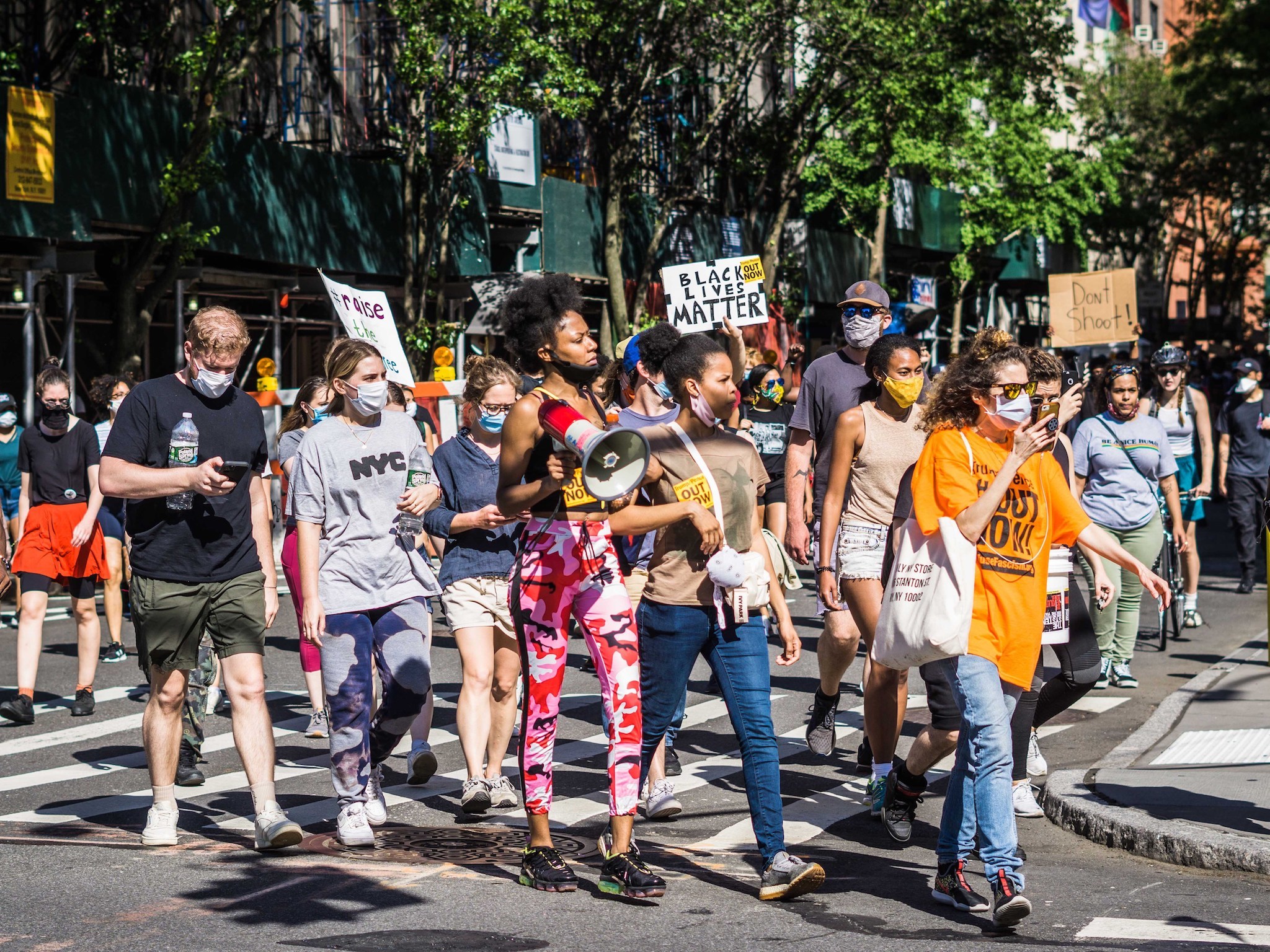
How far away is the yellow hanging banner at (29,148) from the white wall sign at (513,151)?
7.55 m

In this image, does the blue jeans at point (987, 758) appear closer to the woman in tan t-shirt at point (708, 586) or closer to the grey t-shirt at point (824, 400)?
the woman in tan t-shirt at point (708, 586)

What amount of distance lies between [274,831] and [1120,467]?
6101 mm

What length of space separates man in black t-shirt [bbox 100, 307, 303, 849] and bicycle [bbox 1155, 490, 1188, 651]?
715 centimetres

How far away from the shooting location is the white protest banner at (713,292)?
16875 mm

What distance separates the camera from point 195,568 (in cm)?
637

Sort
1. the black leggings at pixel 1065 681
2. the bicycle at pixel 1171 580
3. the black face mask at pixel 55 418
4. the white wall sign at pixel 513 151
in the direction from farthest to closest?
1. the white wall sign at pixel 513 151
2. the bicycle at pixel 1171 580
3. the black face mask at pixel 55 418
4. the black leggings at pixel 1065 681

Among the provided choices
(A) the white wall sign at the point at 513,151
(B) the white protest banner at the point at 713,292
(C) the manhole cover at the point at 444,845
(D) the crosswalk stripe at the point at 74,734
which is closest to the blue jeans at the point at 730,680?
(C) the manhole cover at the point at 444,845

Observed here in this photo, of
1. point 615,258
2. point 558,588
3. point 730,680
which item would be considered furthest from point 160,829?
point 615,258

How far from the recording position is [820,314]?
1464 inches

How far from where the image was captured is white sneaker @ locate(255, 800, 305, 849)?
617 centimetres

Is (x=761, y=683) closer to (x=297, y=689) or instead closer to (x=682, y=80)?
(x=297, y=689)

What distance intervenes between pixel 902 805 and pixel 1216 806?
4.30ft

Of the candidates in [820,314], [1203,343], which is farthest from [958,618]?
[1203,343]

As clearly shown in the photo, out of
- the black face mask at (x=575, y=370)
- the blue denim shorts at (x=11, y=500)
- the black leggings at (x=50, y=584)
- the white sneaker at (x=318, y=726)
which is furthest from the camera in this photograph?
the blue denim shorts at (x=11, y=500)
